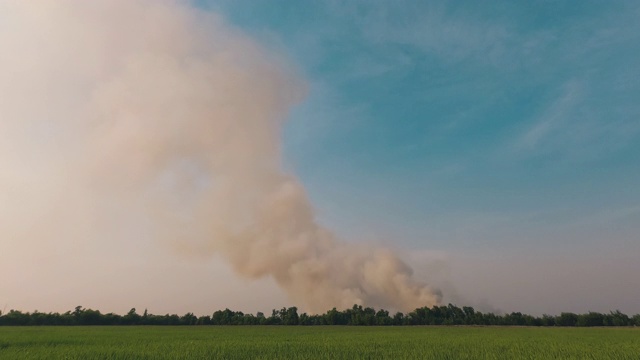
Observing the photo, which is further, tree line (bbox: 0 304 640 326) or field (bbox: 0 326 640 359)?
tree line (bbox: 0 304 640 326)

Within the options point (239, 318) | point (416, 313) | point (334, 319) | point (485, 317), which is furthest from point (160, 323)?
point (485, 317)

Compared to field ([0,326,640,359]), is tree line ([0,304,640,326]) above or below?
above

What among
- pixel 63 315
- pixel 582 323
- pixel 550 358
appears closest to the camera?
pixel 550 358

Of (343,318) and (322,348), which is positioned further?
(343,318)

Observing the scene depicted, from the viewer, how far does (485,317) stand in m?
115

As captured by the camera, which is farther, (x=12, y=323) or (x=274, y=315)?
(x=274, y=315)

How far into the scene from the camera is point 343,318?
125m

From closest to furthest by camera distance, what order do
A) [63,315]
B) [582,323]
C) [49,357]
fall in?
[49,357]
[582,323]
[63,315]

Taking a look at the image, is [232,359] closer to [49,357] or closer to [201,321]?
[49,357]

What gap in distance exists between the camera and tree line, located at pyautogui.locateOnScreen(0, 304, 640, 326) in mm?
103375

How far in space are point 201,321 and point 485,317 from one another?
85.5 m

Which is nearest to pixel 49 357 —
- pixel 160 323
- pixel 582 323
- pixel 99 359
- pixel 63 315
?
pixel 99 359

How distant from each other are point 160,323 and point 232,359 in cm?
10847

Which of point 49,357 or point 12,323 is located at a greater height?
point 12,323
